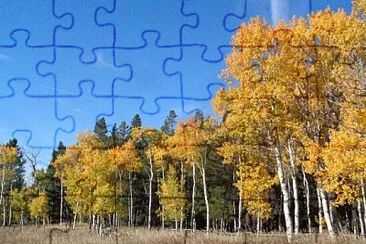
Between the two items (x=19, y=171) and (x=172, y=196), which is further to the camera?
(x=19, y=171)

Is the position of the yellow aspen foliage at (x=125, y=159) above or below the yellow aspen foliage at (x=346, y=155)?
above

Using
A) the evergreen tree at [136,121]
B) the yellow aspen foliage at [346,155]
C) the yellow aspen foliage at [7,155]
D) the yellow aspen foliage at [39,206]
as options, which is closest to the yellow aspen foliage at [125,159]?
the yellow aspen foliage at [7,155]

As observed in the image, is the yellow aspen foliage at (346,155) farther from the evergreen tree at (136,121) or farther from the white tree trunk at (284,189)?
the evergreen tree at (136,121)

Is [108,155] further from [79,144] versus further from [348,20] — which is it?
[348,20]

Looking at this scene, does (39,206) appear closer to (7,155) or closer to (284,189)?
(7,155)

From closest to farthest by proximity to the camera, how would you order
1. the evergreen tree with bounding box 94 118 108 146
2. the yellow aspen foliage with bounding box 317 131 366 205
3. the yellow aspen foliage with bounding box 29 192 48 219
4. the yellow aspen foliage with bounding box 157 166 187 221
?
the yellow aspen foliage with bounding box 317 131 366 205, the yellow aspen foliage with bounding box 157 166 187 221, the yellow aspen foliage with bounding box 29 192 48 219, the evergreen tree with bounding box 94 118 108 146

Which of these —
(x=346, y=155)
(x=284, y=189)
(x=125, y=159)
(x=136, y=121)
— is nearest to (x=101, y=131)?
(x=136, y=121)

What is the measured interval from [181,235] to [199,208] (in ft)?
104

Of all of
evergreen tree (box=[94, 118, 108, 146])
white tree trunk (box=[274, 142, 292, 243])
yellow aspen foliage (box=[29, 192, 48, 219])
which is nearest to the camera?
white tree trunk (box=[274, 142, 292, 243])

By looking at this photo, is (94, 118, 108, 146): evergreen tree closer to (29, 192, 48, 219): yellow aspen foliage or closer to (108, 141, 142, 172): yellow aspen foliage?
(29, 192, 48, 219): yellow aspen foliage

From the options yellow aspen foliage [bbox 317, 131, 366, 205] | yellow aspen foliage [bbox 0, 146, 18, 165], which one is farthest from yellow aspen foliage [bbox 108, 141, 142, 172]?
yellow aspen foliage [bbox 317, 131, 366, 205]

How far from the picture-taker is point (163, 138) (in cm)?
3916

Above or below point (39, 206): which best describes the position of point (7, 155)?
above

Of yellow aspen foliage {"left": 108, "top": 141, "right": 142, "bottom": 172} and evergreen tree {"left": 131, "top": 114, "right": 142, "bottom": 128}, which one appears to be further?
evergreen tree {"left": 131, "top": 114, "right": 142, "bottom": 128}
